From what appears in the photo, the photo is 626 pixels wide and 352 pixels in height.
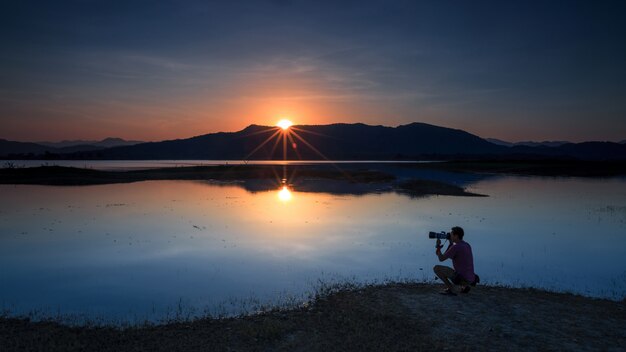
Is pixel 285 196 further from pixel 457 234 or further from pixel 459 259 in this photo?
pixel 457 234

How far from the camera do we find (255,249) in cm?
2205

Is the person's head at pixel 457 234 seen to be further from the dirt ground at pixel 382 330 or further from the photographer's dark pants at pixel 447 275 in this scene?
the dirt ground at pixel 382 330

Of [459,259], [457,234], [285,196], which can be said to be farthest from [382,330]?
[285,196]

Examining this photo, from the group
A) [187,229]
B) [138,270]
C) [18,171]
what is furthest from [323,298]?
[18,171]

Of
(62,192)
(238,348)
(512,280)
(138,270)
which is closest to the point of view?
(238,348)

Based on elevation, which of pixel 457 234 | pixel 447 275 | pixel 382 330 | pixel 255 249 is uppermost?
pixel 457 234

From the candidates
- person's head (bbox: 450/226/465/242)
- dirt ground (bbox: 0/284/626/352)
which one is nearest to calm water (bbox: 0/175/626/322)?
dirt ground (bbox: 0/284/626/352)

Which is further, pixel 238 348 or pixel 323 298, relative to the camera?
pixel 323 298

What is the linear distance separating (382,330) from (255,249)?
1230cm

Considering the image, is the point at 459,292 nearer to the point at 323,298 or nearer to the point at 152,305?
the point at 323,298

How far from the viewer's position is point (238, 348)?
987 centimetres

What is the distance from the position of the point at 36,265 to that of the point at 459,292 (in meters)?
17.7

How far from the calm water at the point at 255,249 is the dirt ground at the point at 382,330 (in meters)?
1.90

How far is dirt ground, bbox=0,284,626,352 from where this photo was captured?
388 inches
